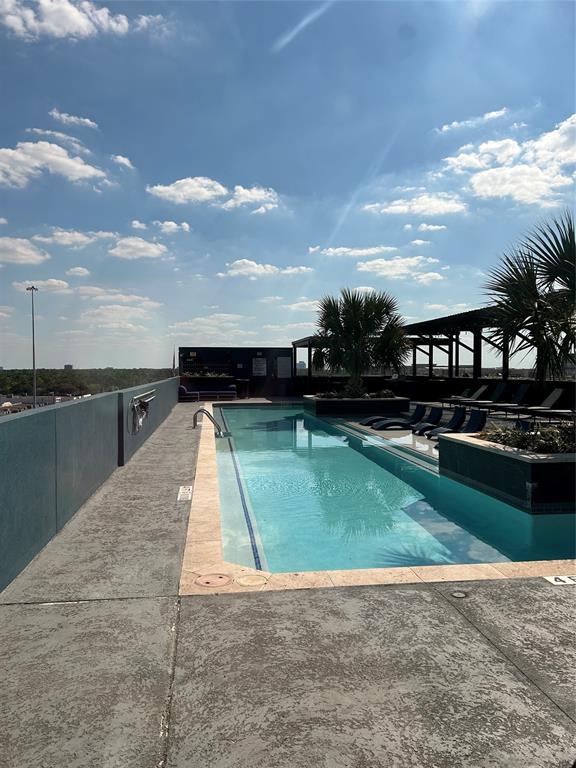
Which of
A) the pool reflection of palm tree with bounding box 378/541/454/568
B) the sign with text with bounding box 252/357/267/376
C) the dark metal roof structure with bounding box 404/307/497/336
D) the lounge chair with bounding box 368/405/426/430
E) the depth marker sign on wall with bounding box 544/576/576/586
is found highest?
the dark metal roof structure with bounding box 404/307/497/336

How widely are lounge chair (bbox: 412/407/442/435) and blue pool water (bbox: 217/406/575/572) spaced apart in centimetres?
218

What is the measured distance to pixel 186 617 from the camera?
301cm

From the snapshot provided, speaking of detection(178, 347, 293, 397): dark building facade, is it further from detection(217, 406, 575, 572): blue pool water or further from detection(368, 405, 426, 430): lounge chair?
detection(217, 406, 575, 572): blue pool water

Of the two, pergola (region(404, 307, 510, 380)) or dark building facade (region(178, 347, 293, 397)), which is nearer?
pergola (region(404, 307, 510, 380))

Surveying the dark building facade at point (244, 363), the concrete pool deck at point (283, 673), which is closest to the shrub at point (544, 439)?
the concrete pool deck at point (283, 673)

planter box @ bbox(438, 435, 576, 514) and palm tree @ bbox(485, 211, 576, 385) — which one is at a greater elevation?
palm tree @ bbox(485, 211, 576, 385)

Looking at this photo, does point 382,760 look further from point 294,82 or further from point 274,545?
point 294,82

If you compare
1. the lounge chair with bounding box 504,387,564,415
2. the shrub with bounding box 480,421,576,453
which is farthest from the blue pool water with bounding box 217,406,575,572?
the lounge chair with bounding box 504,387,564,415

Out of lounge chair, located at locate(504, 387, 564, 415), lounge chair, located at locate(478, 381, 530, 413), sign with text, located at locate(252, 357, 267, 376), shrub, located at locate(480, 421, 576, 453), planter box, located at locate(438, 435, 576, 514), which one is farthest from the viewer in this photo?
sign with text, located at locate(252, 357, 267, 376)

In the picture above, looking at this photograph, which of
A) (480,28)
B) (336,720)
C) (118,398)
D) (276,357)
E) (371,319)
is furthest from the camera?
(276,357)

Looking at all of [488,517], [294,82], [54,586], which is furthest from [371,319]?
[54,586]

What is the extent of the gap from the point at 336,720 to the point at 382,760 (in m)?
0.25

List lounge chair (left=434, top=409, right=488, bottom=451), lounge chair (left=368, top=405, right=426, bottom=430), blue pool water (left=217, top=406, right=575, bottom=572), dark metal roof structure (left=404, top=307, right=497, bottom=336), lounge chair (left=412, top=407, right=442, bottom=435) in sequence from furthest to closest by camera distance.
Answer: dark metal roof structure (left=404, top=307, right=497, bottom=336) → lounge chair (left=368, top=405, right=426, bottom=430) → lounge chair (left=412, top=407, right=442, bottom=435) → lounge chair (left=434, top=409, right=488, bottom=451) → blue pool water (left=217, top=406, right=575, bottom=572)

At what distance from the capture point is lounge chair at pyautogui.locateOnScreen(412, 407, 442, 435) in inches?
504
